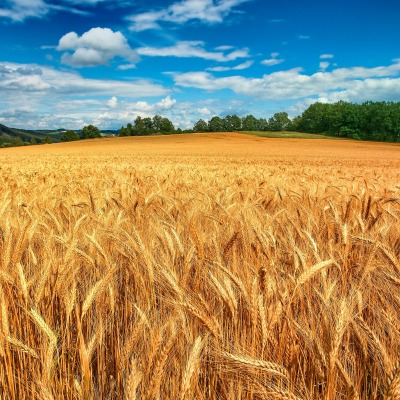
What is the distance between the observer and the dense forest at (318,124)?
8331 cm

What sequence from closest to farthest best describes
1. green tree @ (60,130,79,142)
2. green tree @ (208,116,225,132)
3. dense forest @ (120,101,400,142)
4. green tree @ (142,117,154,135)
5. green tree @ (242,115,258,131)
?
dense forest @ (120,101,400,142)
green tree @ (60,130,79,142)
green tree @ (142,117,154,135)
green tree @ (208,116,225,132)
green tree @ (242,115,258,131)

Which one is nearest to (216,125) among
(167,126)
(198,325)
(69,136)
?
(167,126)

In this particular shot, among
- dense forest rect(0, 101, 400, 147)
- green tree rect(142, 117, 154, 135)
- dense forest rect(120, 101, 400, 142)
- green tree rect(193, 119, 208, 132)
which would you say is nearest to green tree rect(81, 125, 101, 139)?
dense forest rect(0, 101, 400, 147)

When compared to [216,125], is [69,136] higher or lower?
lower

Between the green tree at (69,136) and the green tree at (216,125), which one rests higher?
the green tree at (216,125)

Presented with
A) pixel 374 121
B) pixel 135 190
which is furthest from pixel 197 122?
pixel 135 190

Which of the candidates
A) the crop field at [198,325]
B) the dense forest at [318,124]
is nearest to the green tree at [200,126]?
the dense forest at [318,124]

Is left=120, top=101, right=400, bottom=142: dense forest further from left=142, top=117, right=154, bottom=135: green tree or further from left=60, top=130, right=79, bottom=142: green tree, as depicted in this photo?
left=60, top=130, right=79, bottom=142: green tree

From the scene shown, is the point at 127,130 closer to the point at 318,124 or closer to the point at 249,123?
the point at 249,123

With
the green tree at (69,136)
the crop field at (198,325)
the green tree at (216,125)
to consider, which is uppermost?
the green tree at (216,125)

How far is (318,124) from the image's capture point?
9875cm

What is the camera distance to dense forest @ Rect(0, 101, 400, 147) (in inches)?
3280

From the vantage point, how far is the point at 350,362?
124cm

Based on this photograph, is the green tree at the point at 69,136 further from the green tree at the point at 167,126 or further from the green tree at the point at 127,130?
the green tree at the point at 167,126
